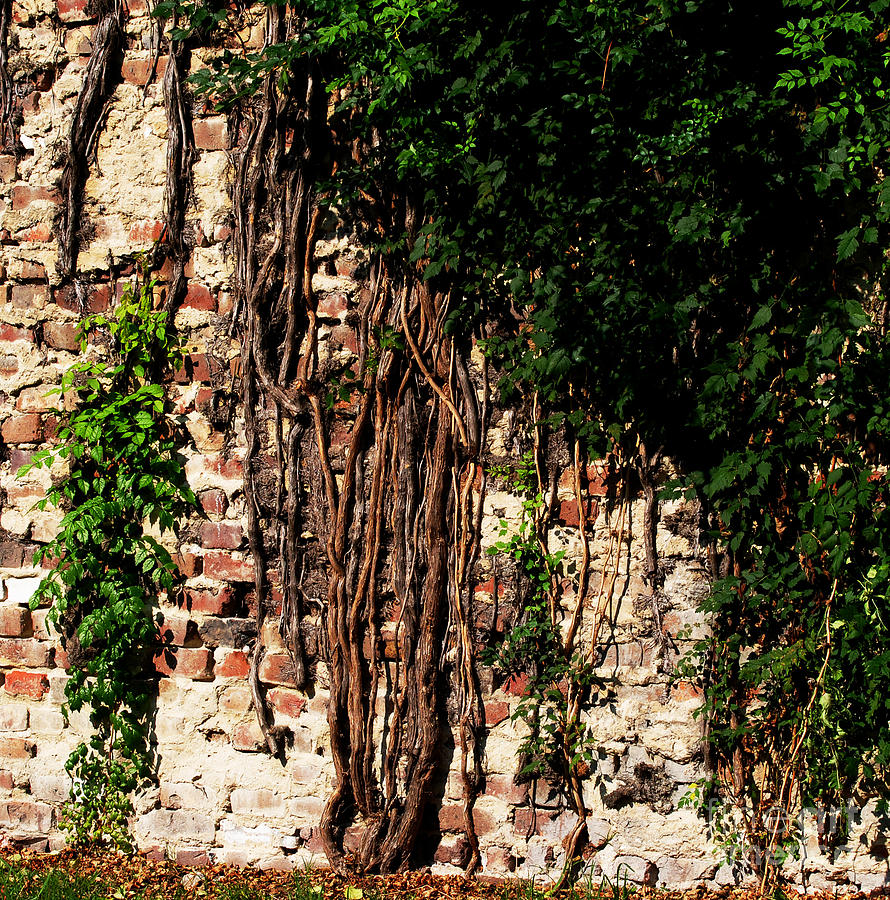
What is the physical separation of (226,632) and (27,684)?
0.88 meters

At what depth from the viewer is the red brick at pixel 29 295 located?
325cm

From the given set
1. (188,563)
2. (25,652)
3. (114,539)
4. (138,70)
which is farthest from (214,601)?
(138,70)

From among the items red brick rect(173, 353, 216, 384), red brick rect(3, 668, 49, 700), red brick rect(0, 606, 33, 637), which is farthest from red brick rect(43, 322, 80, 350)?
red brick rect(3, 668, 49, 700)

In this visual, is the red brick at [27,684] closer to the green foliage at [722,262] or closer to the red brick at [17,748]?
the red brick at [17,748]

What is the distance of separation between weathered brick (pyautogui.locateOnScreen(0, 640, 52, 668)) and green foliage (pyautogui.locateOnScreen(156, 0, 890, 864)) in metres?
2.18

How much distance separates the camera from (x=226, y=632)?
3111 mm

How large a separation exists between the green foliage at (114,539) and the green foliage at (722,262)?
124 cm

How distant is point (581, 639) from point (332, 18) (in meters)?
2.34

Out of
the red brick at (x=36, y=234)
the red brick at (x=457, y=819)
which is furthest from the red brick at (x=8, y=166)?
the red brick at (x=457, y=819)

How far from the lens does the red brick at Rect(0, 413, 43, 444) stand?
3.24 metres

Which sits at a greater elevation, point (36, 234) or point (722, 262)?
point (36, 234)

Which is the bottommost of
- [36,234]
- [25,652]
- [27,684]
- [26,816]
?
[26,816]

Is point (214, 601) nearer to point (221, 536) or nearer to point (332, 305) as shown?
point (221, 536)

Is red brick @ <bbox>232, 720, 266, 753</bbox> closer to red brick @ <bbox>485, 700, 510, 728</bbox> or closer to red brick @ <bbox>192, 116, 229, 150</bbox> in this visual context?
red brick @ <bbox>485, 700, 510, 728</bbox>
